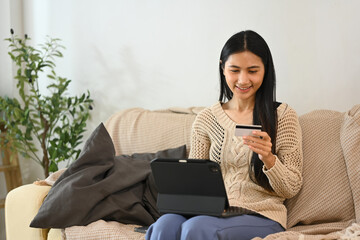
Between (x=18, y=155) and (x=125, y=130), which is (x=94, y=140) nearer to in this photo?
(x=125, y=130)

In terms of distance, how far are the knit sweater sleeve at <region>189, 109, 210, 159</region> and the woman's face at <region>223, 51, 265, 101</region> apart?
0.69 feet

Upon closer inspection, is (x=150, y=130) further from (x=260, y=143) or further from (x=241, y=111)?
(x=260, y=143)

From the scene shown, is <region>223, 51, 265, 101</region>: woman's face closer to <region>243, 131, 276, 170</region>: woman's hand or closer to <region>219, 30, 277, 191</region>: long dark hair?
<region>219, 30, 277, 191</region>: long dark hair

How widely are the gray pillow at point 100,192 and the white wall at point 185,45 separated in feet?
2.61

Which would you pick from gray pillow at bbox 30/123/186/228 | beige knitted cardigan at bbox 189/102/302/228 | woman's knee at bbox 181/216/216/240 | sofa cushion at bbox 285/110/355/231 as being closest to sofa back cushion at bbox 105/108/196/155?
gray pillow at bbox 30/123/186/228

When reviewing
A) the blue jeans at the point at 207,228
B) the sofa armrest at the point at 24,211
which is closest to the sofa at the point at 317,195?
the sofa armrest at the point at 24,211

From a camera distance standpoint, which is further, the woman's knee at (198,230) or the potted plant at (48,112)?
the potted plant at (48,112)

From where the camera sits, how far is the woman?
74.3 inches

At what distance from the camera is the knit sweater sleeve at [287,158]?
190 cm

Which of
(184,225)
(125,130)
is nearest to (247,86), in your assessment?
(184,225)

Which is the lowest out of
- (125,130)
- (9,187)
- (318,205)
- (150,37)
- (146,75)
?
(9,187)

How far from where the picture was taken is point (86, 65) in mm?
3371

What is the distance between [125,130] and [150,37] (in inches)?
27.7

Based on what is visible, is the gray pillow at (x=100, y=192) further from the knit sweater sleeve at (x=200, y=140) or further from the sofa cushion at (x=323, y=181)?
the sofa cushion at (x=323, y=181)
